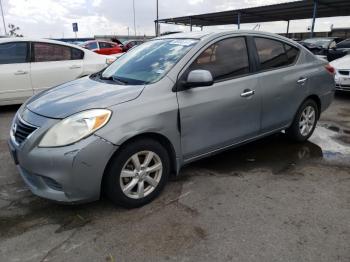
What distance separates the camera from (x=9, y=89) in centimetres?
695

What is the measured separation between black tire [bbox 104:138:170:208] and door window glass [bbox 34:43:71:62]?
5.08 m

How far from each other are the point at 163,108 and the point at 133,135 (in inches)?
16.5

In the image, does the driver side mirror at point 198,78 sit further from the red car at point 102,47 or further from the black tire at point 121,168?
the red car at point 102,47

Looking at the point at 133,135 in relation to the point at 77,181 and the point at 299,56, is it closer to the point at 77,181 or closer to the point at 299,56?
the point at 77,181

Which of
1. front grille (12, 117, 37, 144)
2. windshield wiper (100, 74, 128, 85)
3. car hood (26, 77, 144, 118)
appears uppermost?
windshield wiper (100, 74, 128, 85)

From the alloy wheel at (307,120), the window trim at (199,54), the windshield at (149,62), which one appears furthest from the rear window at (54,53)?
the alloy wheel at (307,120)

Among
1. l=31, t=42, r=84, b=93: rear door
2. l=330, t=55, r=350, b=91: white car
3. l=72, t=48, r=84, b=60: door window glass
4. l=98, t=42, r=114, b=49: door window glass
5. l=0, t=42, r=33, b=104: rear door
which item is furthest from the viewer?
l=98, t=42, r=114, b=49: door window glass

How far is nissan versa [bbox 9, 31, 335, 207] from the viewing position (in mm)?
2809

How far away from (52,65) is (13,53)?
77 cm

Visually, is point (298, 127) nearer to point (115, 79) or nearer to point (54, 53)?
point (115, 79)

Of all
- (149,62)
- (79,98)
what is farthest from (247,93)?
(79,98)

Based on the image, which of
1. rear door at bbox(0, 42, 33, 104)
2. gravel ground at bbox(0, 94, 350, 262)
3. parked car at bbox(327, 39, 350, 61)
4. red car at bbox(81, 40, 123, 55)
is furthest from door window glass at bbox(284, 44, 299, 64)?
red car at bbox(81, 40, 123, 55)

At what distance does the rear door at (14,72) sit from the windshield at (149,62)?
357 centimetres

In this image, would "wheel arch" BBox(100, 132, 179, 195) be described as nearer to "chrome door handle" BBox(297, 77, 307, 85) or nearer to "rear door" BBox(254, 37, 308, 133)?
"rear door" BBox(254, 37, 308, 133)
